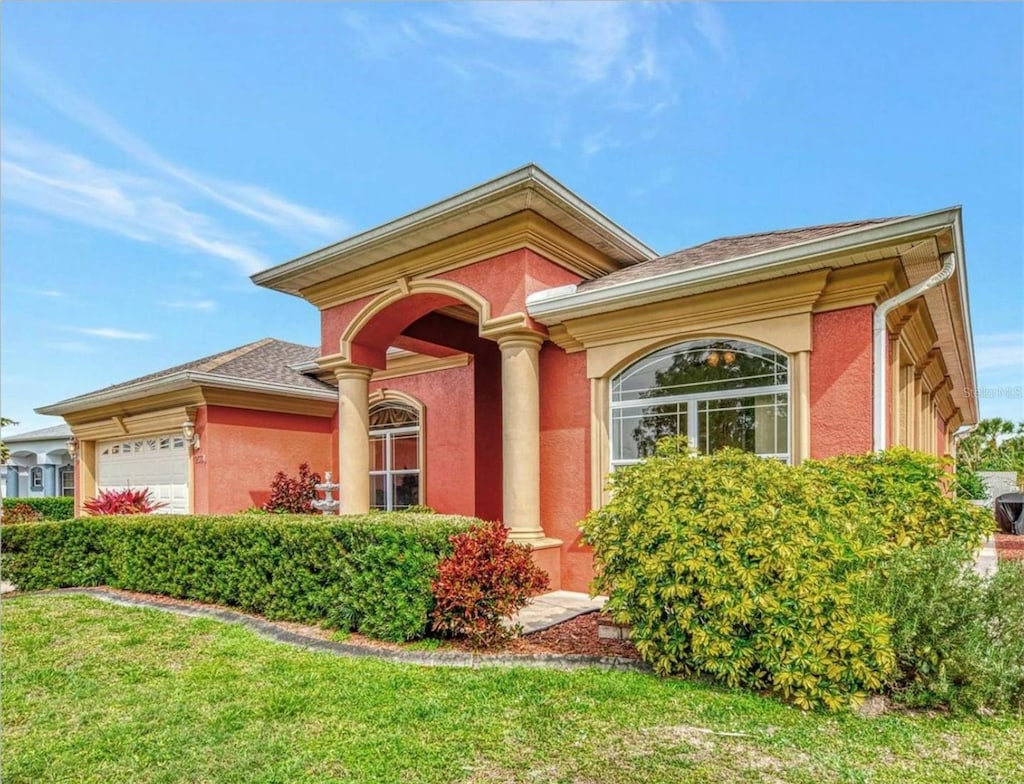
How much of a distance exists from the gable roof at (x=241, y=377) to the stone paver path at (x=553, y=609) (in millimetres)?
8592

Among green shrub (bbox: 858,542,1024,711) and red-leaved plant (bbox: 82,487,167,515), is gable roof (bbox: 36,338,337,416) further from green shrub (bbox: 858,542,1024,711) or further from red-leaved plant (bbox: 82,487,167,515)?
green shrub (bbox: 858,542,1024,711)

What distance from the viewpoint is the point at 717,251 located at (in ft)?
27.8

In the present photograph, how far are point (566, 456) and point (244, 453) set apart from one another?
27.7ft

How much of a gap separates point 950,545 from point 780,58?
8.05 meters

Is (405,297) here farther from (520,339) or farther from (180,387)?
(180,387)

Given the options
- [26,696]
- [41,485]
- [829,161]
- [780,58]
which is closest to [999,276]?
[829,161]

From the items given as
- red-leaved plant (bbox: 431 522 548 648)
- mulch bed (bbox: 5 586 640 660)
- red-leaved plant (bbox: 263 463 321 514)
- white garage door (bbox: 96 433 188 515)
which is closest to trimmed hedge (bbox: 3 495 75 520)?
white garage door (bbox: 96 433 188 515)

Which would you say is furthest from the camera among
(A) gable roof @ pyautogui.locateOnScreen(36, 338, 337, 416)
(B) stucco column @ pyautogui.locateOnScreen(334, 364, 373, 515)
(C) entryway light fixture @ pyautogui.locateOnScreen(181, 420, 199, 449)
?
(C) entryway light fixture @ pyautogui.locateOnScreen(181, 420, 199, 449)

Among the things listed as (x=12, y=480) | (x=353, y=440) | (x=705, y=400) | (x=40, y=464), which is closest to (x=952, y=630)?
(x=705, y=400)

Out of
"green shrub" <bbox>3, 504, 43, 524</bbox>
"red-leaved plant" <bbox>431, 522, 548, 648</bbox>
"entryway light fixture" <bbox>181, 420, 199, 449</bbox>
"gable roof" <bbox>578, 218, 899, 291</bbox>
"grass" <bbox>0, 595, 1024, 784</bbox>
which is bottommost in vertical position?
"green shrub" <bbox>3, 504, 43, 524</bbox>

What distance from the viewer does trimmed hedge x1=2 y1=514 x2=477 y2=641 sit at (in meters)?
6.12

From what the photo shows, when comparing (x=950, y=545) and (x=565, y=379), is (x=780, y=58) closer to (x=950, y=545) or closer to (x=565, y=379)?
(x=565, y=379)

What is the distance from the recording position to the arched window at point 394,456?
13.3 metres

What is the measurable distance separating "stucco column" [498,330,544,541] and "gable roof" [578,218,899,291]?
128cm
